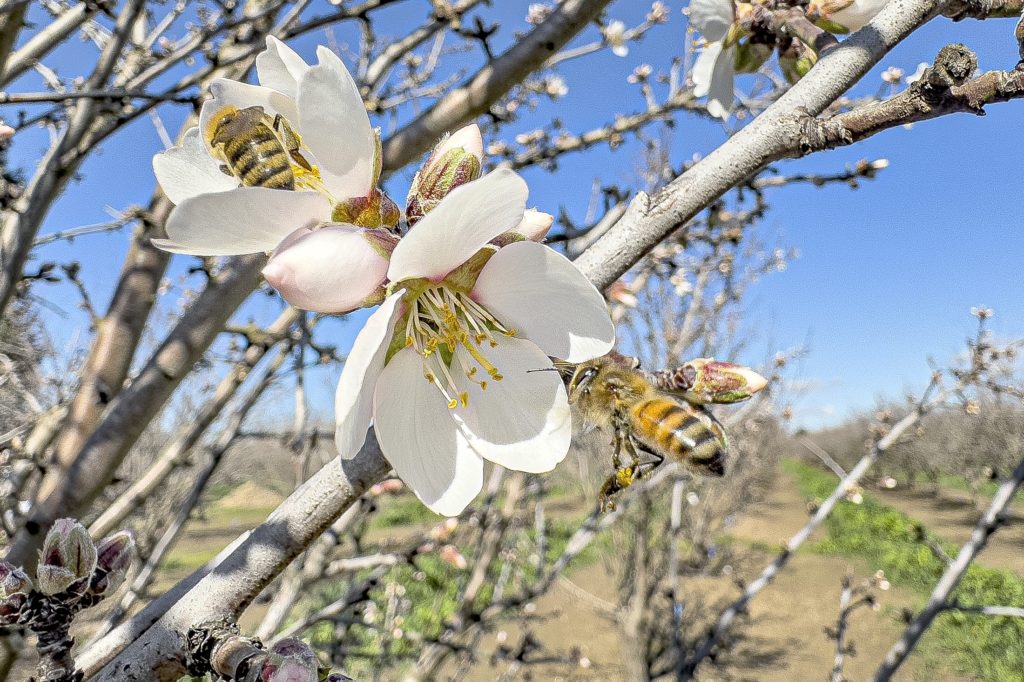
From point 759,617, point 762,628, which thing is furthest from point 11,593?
point 759,617

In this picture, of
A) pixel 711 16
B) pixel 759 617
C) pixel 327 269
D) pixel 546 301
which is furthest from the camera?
pixel 759 617

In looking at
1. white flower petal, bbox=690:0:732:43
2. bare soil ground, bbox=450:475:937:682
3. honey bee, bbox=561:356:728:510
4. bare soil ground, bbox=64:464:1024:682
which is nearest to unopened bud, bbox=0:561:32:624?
honey bee, bbox=561:356:728:510

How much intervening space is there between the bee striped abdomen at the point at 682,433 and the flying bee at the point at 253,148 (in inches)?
22.5

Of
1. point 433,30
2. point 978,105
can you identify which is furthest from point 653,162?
point 978,105

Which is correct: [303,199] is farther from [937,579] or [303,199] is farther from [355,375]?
[937,579]

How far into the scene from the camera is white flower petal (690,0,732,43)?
4.14ft

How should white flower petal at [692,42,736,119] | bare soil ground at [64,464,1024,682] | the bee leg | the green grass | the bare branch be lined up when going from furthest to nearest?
the green grass → bare soil ground at [64,464,1024,682] → the bare branch → white flower petal at [692,42,736,119] → the bee leg

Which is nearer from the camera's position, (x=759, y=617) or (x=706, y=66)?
(x=706, y=66)

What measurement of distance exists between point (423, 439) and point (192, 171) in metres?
0.45

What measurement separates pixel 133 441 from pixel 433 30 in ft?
7.09

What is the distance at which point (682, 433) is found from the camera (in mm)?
862

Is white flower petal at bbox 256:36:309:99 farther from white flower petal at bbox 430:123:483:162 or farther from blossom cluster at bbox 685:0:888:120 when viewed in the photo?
blossom cluster at bbox 685:0:888:120

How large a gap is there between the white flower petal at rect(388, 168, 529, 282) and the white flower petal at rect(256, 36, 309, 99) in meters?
0.28

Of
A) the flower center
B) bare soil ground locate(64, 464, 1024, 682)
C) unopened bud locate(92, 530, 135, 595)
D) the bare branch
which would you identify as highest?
the flower center
